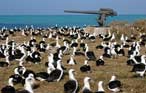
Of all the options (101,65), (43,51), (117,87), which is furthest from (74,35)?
(117,87)

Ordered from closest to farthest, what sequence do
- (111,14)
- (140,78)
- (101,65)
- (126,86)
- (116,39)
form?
(126,86) < (140,78) < (101,65) < (116,39) < (111,14)

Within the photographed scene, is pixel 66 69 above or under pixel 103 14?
above

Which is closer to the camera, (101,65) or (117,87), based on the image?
(117,87)

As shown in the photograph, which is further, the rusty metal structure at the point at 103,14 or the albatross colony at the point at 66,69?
the rusty metal structure at the point at 103,14

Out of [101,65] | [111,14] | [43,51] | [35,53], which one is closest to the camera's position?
[101,65]

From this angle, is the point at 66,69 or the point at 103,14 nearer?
the point at 66,69

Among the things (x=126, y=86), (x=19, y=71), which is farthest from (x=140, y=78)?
(x=19, y=71)

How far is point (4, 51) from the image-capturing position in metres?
29.5

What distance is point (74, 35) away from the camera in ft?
139

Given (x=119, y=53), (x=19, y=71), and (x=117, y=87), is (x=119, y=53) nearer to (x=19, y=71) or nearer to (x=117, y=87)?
(x=19, y=71)

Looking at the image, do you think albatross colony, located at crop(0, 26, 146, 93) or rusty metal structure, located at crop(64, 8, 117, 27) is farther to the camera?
rusty metal structure, located at crop(64, 8, 117, 27)

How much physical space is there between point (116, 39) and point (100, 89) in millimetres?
22338

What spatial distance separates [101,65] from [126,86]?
223 inches

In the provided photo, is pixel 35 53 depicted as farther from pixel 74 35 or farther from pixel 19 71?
pixel 74 35
